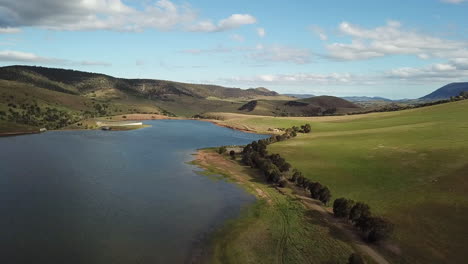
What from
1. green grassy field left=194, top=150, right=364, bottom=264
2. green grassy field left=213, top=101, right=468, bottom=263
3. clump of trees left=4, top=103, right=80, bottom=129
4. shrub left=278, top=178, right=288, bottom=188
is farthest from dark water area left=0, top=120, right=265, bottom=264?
clump of trees left=4, top=103, right=80, bottom=129

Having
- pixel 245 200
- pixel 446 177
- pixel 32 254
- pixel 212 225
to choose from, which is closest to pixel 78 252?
pixel 32 254

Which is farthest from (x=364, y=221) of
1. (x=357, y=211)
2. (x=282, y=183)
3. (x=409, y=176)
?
(x=409, y=176)

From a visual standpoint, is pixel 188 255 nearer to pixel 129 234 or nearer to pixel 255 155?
pixel 129 234

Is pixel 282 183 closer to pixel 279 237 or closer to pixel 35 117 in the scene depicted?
pixel 279 237

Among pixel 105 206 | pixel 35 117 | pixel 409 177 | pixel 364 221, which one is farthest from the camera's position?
pixel 35 117

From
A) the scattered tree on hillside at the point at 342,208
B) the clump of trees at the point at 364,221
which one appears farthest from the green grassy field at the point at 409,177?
the scattered tree on hillside at the point at 342,208

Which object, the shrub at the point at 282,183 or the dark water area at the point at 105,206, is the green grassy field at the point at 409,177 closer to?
the shrub at the point at 282,183
